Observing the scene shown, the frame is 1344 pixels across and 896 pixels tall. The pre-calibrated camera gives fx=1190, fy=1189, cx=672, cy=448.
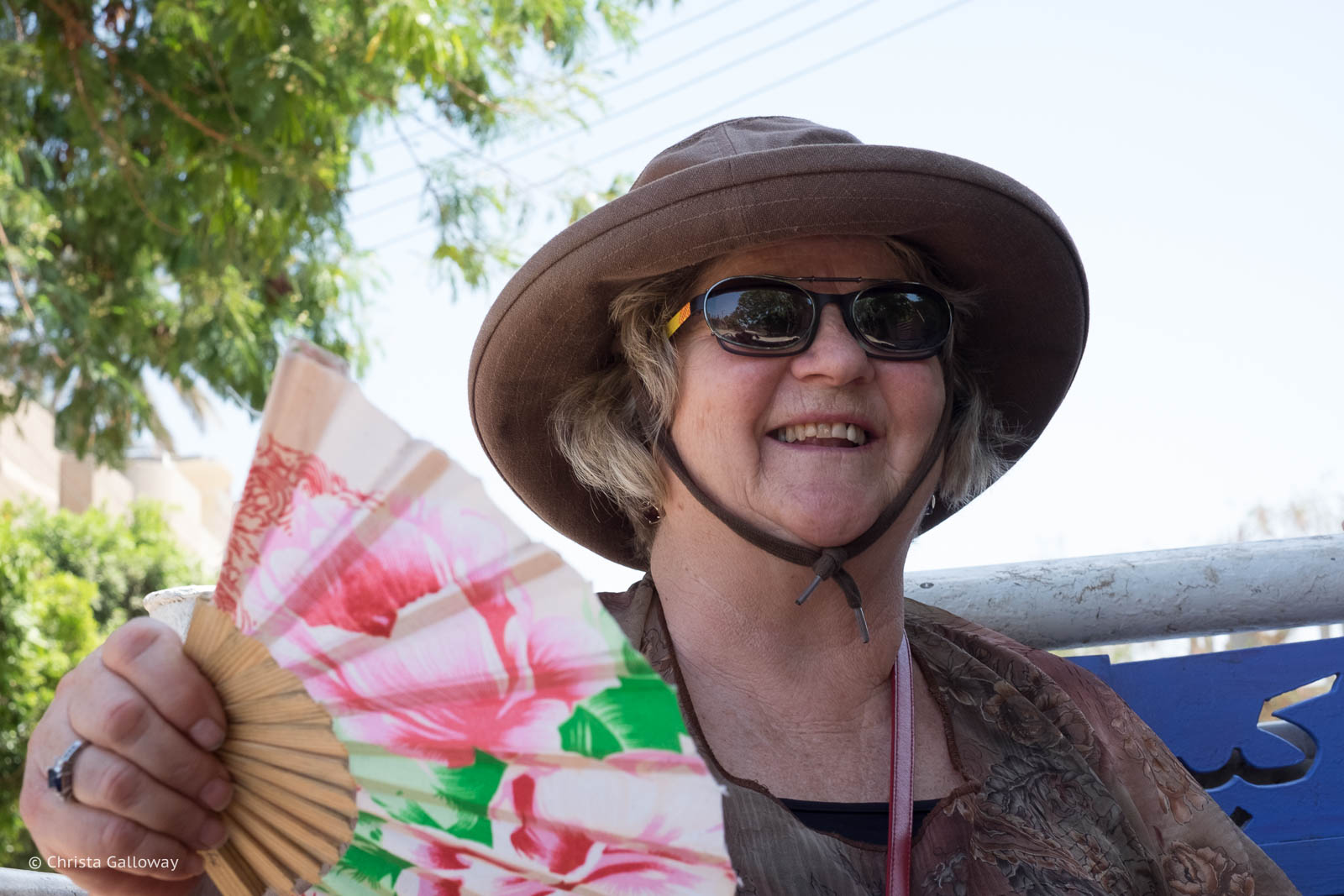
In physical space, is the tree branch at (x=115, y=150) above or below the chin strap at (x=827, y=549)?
above

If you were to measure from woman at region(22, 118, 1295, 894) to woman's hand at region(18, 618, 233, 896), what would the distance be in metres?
0.81

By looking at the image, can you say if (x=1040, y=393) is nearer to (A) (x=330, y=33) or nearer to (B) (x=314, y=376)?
(B) (x=314, y=376)

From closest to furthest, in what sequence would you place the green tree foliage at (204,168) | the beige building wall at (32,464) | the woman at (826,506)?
the woman at (826,506)
the green tree foliage at (204,168)
the beige building wall at (32,464)

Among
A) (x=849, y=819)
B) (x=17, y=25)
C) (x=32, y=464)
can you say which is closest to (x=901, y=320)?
(x=849, y=819)

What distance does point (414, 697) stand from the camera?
42.7 inches

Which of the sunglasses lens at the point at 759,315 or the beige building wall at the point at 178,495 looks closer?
the sunglasses lens at the point at 759,315

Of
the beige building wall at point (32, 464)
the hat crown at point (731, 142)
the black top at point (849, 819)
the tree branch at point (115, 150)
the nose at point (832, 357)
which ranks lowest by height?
the black top at point (849, 819)

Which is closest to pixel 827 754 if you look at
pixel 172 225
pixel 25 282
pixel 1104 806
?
pixel 1104 806

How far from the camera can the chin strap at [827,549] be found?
6.27 ft

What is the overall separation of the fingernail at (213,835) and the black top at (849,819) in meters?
0.93

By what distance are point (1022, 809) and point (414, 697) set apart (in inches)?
47.7

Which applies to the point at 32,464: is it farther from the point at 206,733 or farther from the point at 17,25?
the point at 206,733

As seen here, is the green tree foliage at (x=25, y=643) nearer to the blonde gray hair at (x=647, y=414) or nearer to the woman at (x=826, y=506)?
the blonde gray hair at (x=647, y=414)

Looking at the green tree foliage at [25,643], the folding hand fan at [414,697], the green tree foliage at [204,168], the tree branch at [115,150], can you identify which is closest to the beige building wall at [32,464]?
the green tree foliage at [25,643]
